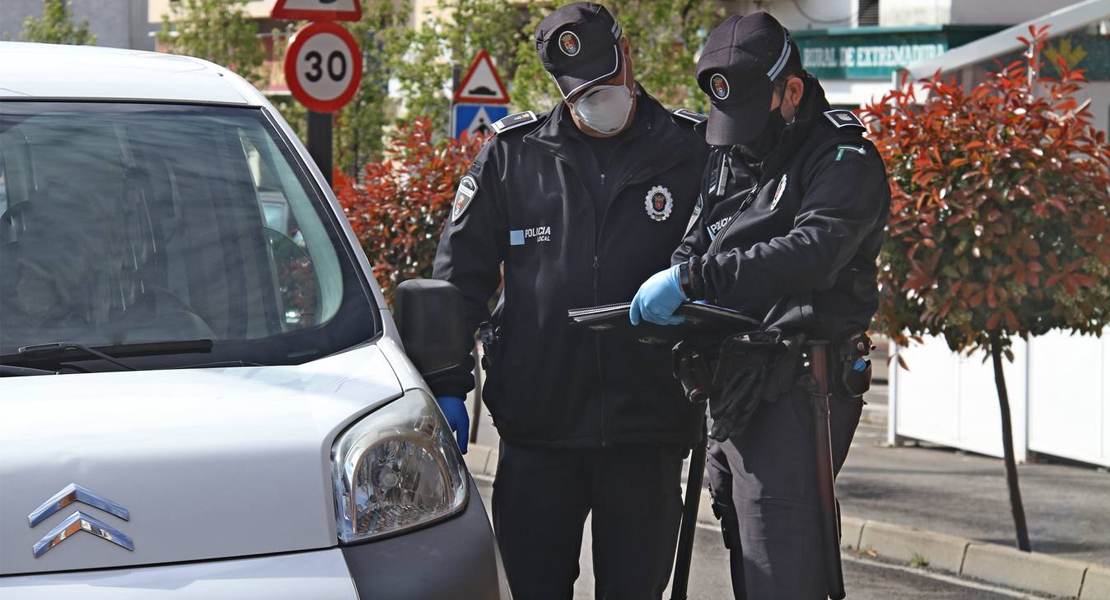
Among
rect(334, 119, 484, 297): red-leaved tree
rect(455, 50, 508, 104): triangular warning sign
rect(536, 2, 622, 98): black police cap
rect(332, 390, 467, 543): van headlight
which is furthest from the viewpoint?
rect(455, 50, 508, 104): triangular warning sign

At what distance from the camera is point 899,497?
786 cm

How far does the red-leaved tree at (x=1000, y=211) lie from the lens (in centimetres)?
618

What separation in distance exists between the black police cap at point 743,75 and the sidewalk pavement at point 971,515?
3069 millimetres

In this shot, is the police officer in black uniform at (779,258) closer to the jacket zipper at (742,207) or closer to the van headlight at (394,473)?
the jacket zipper at (742,207)

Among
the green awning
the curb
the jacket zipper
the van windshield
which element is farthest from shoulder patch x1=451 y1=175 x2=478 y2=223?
the green awning

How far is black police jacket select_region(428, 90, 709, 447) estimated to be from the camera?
13.0ft

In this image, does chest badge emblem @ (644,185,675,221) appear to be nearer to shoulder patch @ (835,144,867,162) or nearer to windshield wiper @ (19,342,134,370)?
shoulder patch @ (835,144,867,162)

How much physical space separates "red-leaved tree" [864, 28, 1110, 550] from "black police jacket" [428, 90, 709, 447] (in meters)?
2.50

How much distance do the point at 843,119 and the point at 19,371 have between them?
77.2 inches

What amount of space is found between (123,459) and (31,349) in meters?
0.52

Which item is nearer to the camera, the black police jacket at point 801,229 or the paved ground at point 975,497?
the black police jacket at point 801,229

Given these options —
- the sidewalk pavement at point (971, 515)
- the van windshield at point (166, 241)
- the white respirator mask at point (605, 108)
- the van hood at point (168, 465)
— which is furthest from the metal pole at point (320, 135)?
the van hood at point (168, 465)

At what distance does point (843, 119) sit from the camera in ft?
12.1

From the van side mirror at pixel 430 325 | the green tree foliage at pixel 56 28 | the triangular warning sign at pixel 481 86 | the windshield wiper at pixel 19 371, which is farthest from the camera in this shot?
the green tree foliage at pixel 56 28
